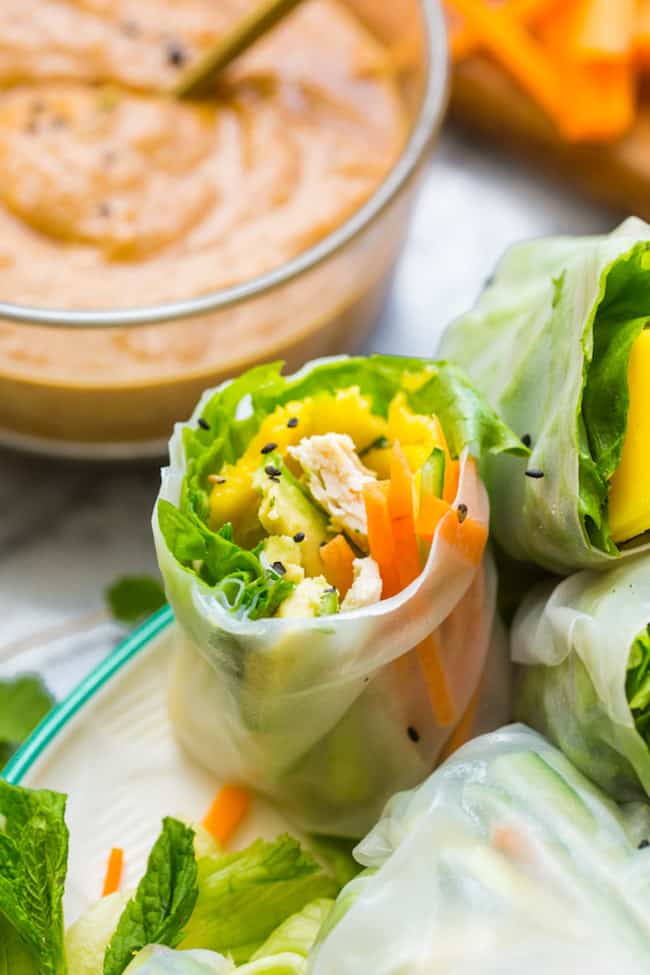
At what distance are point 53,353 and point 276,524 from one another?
2.33 feet

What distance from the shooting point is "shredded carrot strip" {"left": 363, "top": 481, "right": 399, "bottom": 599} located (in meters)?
1.42

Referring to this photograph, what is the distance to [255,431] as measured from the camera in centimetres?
155

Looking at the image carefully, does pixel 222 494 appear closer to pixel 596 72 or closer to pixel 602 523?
pixel 602 523

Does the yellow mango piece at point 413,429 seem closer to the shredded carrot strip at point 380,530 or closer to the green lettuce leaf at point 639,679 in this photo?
the shredded carrot strip at point 380,530

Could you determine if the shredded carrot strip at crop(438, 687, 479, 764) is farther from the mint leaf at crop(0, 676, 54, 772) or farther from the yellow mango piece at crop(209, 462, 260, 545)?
the mint leaf at crop(0, 676, 54, 772)

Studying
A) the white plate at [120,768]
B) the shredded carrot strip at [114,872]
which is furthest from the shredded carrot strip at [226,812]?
the shredded carrot strip at [114,872]

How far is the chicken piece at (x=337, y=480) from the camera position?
1.45m

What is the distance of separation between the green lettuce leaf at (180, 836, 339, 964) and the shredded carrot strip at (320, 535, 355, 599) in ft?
1.29

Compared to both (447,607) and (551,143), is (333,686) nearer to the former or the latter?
(447,607)

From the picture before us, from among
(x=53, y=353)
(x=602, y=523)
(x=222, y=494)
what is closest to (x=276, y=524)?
(x=222, y=494)

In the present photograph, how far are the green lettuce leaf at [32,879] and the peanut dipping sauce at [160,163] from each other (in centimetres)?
72

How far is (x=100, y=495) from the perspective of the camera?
2.31m

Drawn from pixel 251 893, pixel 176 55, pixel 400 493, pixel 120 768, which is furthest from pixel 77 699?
pixel 176 55

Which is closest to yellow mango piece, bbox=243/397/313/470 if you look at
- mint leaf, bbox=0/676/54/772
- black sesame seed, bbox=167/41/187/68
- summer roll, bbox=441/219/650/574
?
summer roll, bbox=441/219/650/574
